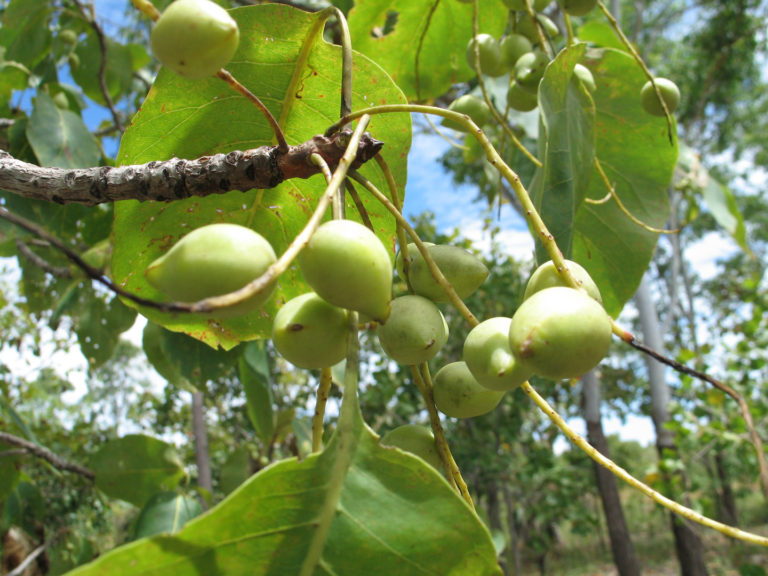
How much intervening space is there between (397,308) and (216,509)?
0.27 m

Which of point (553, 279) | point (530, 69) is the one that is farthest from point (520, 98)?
point (553, 279)

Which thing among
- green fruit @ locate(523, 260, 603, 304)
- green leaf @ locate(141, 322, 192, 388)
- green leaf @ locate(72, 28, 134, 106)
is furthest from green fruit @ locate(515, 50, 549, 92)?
green leaf @ locate(72, 28, 134, 106)

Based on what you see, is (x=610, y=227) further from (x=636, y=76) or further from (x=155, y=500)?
(x=155, y=500)

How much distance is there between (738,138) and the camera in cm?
1416

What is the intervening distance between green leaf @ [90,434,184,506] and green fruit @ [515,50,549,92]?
5.04 feet

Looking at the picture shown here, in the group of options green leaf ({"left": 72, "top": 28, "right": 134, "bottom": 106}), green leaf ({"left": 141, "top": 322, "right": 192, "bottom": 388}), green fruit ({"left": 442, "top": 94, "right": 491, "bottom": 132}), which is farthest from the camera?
green leaf ({"left": 72, "top": 28, "right": 134, "bottom": 106})

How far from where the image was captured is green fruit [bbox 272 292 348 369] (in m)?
0.56

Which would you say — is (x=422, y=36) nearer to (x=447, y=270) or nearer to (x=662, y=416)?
(x=447, y=270)

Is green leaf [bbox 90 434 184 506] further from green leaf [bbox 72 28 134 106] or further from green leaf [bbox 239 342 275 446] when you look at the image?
green leaf [bbox 72 28 134 106]

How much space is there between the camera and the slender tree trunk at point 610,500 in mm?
6086

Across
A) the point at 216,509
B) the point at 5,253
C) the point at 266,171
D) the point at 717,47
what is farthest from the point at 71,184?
the point at 717,47

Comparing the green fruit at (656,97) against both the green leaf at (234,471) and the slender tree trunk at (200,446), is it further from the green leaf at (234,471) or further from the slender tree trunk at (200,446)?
the slender tree trunk at (200,446)

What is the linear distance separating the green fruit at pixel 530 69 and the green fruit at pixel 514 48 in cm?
10

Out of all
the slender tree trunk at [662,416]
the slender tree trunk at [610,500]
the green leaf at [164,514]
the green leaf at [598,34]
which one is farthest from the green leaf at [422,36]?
the slender tree trunk at [610,500]
